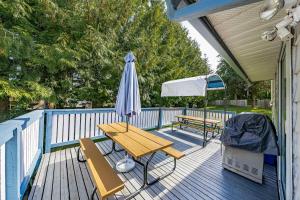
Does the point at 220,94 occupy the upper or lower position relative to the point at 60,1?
lower

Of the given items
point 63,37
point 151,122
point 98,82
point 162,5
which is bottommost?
point 151,122

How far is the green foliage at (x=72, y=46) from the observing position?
15.8ft

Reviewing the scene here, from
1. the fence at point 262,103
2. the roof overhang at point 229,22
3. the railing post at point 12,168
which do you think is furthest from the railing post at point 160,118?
the fence at point 262,103

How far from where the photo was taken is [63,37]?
17.7ft

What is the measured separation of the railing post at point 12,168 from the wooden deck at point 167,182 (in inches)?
30.1

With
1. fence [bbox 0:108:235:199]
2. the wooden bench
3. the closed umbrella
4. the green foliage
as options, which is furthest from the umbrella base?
the green foliage

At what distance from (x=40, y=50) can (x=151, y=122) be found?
16.1 feet

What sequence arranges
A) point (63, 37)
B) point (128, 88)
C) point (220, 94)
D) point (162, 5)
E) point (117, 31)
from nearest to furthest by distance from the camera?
point (128, 88) → point (63, 37) → point (117, 31) → point (162, 5) → point (220, 94)

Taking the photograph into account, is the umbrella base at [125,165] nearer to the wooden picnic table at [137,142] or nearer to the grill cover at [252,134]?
the wooden picnic table at [137,142]

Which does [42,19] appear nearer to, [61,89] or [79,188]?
[61,89]

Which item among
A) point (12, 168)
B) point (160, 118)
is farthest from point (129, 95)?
point (160, 118)

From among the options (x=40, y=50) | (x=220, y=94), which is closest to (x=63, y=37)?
(x=40, y=50)

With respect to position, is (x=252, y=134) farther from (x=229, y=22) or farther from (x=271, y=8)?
(x=271, y=8)

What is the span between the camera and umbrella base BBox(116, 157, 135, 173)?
329 centimetres
